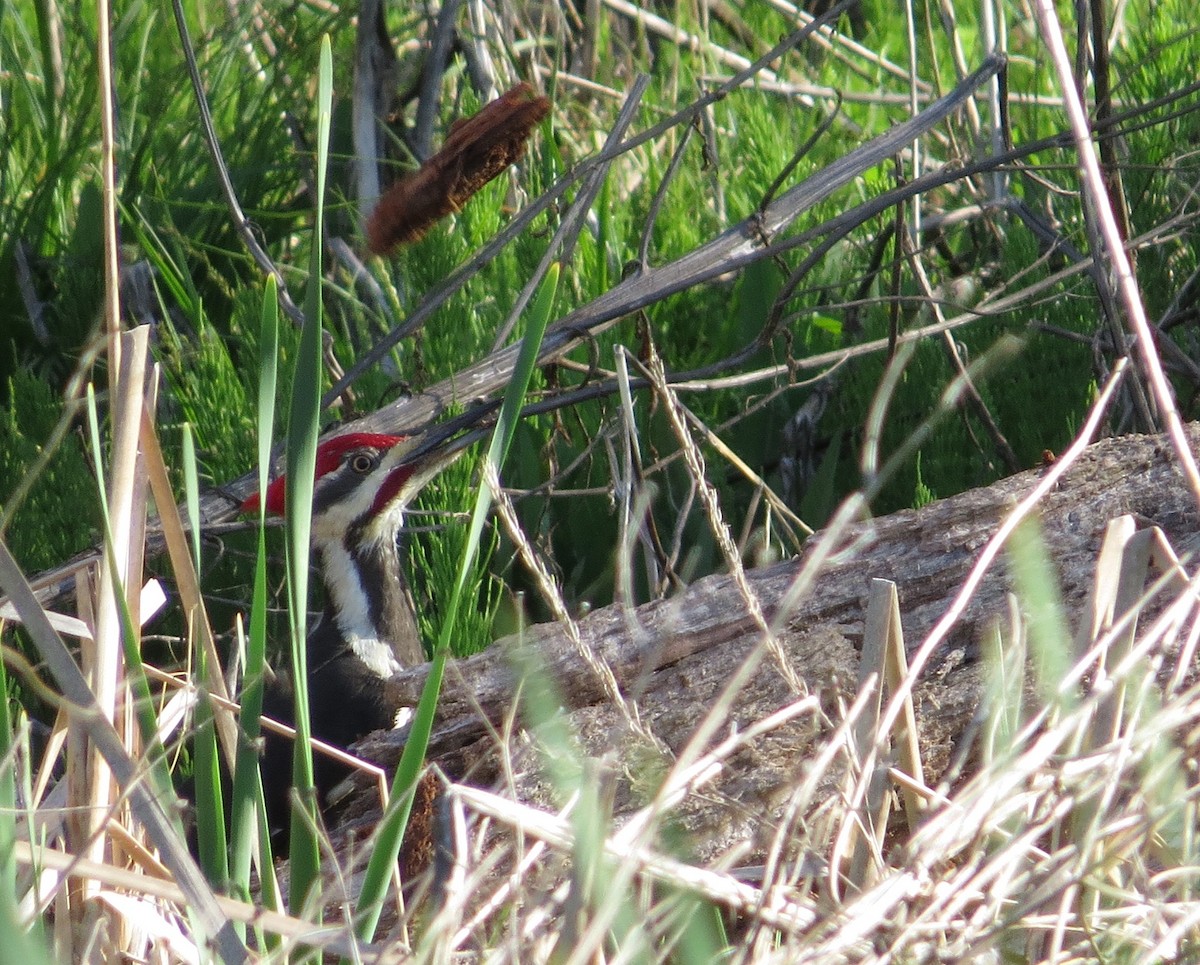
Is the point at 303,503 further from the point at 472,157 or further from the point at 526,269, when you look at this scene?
the point at 526,269

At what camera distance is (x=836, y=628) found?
232 centimetres

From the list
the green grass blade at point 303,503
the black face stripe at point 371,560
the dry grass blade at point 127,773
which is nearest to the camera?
the dry grass blade at point 127,773

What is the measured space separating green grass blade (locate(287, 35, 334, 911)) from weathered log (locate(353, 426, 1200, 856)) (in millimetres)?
580

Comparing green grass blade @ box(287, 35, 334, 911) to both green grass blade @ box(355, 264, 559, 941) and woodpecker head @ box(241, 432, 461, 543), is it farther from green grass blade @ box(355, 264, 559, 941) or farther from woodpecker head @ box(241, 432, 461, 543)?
woodpecker head @ box(241, 432, 461, 543)

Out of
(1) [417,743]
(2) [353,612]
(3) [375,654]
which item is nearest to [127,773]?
(1) [417,743]

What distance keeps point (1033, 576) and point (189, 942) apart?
39.2 inches

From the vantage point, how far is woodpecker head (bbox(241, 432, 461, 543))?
3230 millimetres

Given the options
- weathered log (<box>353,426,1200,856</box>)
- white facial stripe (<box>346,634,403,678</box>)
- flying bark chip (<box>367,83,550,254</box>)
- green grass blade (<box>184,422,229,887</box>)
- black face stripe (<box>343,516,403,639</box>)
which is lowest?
white facial stripe (<box>346,634,403,678</box>)

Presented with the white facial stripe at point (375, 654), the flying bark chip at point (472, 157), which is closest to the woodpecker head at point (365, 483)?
the white facial stripe at point (375, 654)

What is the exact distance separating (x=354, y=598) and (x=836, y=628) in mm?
1596

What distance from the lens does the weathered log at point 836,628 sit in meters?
2.21

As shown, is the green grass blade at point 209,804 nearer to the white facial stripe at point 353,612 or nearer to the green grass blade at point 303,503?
the green grass blade at point 303,503

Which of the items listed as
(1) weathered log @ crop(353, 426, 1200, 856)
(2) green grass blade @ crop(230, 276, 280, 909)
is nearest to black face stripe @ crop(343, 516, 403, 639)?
(1) weathered log @ crop(353, 426, 1200, 856)

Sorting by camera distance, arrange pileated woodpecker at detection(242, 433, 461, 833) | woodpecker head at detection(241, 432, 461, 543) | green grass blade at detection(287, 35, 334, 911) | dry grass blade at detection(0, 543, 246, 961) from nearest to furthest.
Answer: dry grass blade at detection(0, 543, 246, 961) → green grass blade at detection(287, 35, 334, 911) → pileated woodpecker at detection(242, 433, 461, 833) → woodpecker head at detection(241, 432, 461, 543)
